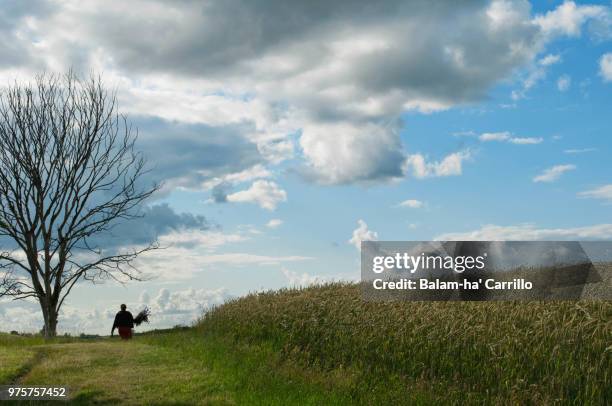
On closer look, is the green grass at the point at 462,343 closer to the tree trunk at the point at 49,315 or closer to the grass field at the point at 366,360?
the grass field at the point at 366,360

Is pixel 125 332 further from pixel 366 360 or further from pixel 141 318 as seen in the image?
pixel 366 360

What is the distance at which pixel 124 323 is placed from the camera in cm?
2575

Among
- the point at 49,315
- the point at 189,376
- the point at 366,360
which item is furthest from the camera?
the point at 49,315

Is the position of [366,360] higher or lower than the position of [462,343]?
lower

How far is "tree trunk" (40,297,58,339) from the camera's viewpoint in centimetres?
2923

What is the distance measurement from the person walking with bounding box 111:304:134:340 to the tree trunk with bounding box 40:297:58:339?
5.22 metres

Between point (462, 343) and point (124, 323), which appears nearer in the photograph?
point (462, 343)

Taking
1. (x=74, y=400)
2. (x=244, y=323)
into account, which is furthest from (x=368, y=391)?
(x=244, y=323)

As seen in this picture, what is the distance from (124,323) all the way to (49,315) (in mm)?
5614

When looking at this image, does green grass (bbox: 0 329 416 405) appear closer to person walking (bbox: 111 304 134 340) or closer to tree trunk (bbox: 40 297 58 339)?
person walking (bbox: 111 304 134 340)

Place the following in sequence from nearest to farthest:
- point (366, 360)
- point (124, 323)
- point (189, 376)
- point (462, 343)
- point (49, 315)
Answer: point (462, 343) → point (189, 376) → point (366, 360) → point (124, 323) → point (49, 315)

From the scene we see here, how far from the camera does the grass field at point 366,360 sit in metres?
13.1

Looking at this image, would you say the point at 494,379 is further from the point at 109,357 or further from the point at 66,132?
the point at 66,132

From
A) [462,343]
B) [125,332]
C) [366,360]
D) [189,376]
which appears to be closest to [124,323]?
[125,332]
